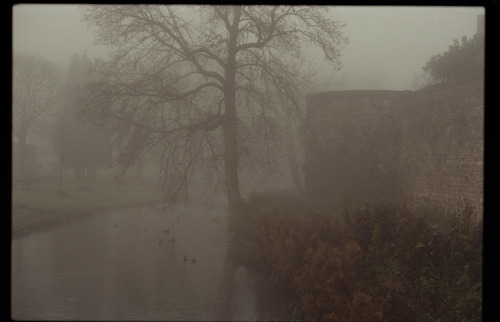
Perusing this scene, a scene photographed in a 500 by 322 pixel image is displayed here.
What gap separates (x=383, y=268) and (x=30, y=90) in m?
32.0

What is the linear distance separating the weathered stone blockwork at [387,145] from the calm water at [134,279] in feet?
20.6

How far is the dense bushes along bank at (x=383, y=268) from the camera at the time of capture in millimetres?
7473

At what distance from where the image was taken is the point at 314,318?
8094mm

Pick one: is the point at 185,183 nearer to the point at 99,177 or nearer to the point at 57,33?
the point at 57,33

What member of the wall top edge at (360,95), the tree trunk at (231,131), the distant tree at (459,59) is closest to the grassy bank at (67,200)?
the tree trunk at (231,131)

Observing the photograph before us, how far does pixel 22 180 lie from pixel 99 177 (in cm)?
1263

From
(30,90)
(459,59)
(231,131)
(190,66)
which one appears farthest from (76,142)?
(459,59)

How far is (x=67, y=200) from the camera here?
24812 mm

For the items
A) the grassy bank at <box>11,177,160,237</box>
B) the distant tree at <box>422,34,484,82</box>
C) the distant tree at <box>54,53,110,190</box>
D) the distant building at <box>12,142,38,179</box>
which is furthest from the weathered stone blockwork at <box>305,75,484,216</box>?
the distant building at <box>12,142,38,179</box>

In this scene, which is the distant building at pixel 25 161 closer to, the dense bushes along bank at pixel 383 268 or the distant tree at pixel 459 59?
the dense bushes along bank at pixel 383 268

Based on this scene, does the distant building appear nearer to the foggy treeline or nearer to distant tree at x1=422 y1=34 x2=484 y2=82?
the foggy treeline

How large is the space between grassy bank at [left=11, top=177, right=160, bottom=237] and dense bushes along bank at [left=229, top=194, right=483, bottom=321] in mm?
9176

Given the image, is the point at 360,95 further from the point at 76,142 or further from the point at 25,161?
the point at 25,161

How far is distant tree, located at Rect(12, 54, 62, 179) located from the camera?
31047mm
